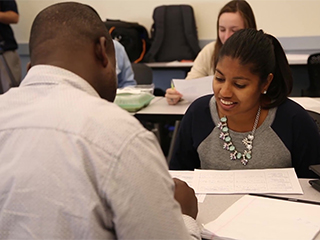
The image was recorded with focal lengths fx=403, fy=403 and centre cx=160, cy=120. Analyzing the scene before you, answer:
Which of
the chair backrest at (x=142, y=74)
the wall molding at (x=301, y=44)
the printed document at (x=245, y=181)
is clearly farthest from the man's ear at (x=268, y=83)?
the wall molding at (x=301, y=44)

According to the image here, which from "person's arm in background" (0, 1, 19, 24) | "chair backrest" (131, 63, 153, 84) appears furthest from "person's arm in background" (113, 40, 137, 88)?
"person's arm in background" (0, 1, 19, 24)

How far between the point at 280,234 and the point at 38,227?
24.2 inches

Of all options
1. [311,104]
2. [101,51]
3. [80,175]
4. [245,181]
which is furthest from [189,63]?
[80,175]

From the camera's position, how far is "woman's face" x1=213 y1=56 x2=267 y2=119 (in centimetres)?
147

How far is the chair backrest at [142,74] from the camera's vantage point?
3.36 meters

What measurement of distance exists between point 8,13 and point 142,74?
69.0 inches

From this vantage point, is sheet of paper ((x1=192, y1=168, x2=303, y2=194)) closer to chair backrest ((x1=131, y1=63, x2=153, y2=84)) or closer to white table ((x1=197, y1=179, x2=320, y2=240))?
white table ((x1=197, y1=179, x2=320, y2=240))

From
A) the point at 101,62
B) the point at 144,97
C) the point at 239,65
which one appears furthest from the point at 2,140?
the point at 144,97

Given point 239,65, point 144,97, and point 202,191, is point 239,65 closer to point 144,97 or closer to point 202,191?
point 202,191

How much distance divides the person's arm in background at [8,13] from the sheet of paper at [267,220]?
12.1ft

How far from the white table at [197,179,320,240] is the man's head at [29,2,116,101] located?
513 mm

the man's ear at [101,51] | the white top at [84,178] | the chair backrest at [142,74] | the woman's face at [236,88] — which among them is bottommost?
the chair backrest at [142,74]

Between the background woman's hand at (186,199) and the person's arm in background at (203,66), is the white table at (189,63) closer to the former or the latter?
the person's arm in background at (203,66)

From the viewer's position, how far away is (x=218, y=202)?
4.00 ft
